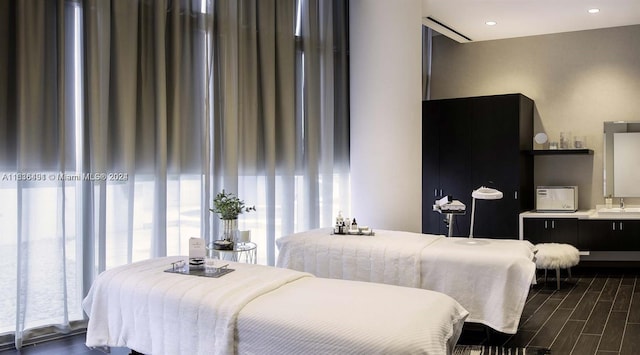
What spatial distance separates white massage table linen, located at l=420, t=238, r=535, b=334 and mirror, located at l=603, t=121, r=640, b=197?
3.16m

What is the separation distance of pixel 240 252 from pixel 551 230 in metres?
3.66

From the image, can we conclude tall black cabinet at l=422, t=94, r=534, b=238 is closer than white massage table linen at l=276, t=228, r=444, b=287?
No

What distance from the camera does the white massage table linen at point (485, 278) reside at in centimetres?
332

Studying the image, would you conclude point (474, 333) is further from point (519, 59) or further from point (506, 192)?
point (519, 59)

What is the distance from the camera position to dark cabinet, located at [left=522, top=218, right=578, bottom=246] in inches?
231

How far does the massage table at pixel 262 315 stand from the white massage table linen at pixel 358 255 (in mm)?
1019

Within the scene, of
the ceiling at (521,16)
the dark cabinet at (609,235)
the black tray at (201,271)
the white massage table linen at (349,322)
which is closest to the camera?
the white massage table linen at (349,322)

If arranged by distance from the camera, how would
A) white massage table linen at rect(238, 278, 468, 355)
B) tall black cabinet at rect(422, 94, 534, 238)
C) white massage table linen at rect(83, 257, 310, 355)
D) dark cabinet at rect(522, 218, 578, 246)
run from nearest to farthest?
white massage table linen at rect(238, 278, 468, 355) < white massage table linen at rect(83, 257, 310, 355) < dark cabinet at rect(522, 218, 578, 246) < tall black cabinet at rect(422, 94, 534, 238)

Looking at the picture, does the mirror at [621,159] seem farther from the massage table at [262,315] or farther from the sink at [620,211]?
the massage table at [262,315]

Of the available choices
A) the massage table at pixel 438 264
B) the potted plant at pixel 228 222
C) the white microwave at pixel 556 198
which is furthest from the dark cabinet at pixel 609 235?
the potted plant at pixel 228 222

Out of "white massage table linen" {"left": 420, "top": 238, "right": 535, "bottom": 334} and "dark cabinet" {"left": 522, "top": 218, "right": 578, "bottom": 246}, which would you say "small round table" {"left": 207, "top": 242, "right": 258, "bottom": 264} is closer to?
"white massage table linen" {"left": 420, "top": 238, "right": 535, "bottom": 334}

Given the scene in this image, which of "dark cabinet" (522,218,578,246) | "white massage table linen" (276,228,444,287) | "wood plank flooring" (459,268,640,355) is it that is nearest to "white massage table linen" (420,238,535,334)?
"white massage table linen" (276,228,444,287)

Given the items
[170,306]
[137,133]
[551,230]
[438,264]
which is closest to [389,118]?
[438,264]

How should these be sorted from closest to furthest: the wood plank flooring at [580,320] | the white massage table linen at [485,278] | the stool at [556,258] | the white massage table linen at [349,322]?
the white massage table linen at [349,322]
the white massage table linen at [485,278]
the wood plank flooring at [580,320]
the stool at [556,258]
